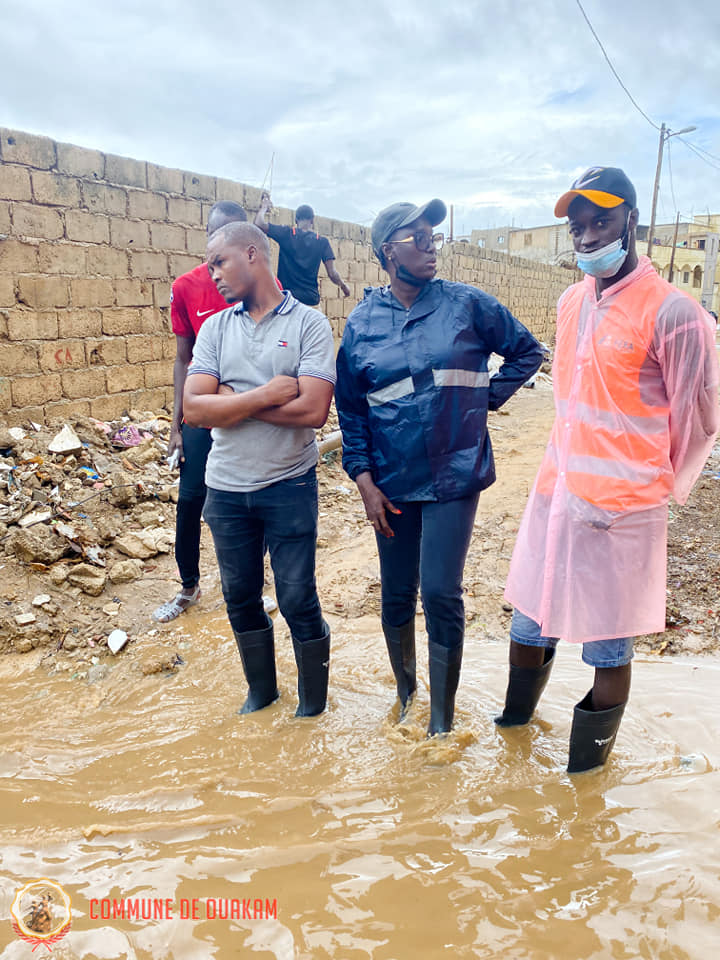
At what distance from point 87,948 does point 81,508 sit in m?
3.12

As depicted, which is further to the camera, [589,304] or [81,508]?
[81,508]

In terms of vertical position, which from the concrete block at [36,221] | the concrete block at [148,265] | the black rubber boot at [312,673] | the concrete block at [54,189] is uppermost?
the concrete block at [54,189]

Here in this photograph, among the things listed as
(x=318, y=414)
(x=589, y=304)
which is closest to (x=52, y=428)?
(x=318, y=414)

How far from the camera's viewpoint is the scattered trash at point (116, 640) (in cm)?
330

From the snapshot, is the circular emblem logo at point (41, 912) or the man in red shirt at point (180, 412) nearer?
the circular emblem logo at point (41, 912)

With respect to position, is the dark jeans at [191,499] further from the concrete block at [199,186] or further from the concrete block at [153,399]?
the concrete block at [199,186]

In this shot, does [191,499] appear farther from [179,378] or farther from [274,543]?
[274,543]

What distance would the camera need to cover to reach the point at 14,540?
3777 mm

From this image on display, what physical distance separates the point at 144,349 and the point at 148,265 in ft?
2.59

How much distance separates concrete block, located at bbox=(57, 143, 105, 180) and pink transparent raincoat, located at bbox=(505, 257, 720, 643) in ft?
16.2

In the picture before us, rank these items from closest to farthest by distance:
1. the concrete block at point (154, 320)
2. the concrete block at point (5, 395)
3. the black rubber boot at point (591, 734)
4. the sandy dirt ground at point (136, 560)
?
1. the black rubber boot at point (591, 734)
2. the sandy dirt ground at point (136, 560)
3. the concrete block at point (5, 395)
4. the concrete block at point (154, 320)

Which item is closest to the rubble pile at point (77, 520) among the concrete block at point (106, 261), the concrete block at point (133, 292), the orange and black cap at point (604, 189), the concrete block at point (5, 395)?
the concrete block at point (5, 395)

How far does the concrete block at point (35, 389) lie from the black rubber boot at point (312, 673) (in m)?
3.74

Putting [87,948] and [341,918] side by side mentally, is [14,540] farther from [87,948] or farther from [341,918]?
[341,918]
